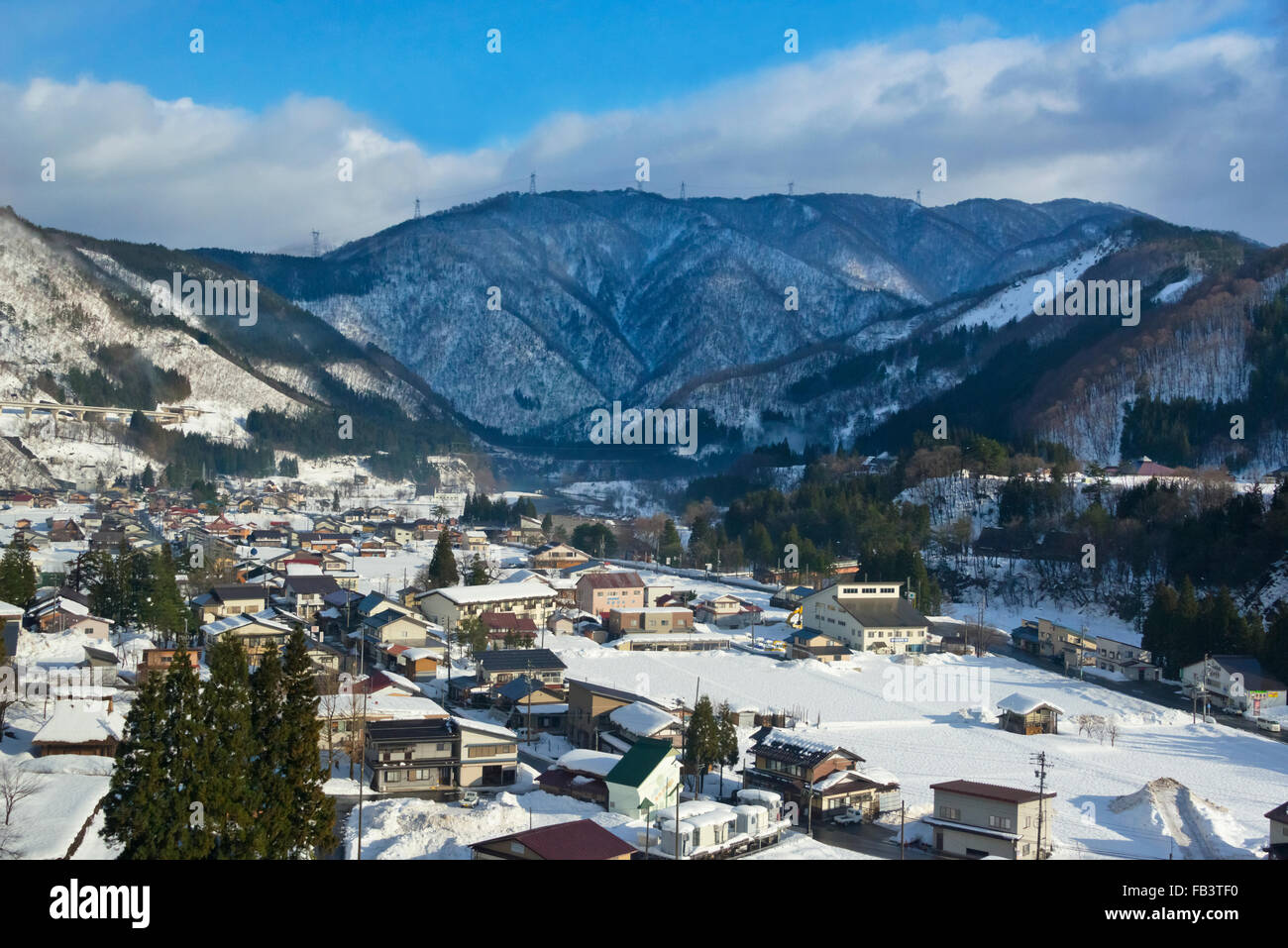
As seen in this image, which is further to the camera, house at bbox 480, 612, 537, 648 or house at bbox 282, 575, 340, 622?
house at bbox 282, 575, 340, 622

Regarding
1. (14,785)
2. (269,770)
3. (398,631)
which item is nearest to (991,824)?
(269,770)

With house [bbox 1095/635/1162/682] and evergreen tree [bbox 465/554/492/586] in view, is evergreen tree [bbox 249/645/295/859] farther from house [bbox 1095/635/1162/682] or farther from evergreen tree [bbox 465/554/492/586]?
evergreen tree [bbox 465/554/492/586]

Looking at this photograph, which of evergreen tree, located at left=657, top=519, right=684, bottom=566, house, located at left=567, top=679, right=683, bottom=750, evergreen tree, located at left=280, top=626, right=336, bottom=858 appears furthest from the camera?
evergreen tree, located at left=657, top=519, right=684, bottom=566

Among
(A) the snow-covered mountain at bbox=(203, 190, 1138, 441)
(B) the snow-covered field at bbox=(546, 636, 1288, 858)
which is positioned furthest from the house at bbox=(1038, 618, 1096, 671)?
(A) the snow-covered mountain at bbox=(203, 190, 1138, 441)

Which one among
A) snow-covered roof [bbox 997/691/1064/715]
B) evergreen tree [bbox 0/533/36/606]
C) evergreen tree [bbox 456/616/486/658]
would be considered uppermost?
evergreen tree [bbox 0/533/36/606]
